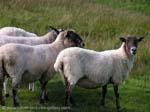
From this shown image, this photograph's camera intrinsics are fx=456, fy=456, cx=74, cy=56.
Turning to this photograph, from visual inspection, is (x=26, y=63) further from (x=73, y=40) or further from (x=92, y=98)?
(x=92, y=98)

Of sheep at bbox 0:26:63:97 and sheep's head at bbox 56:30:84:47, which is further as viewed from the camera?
sheep at bbox 0:26:63:97

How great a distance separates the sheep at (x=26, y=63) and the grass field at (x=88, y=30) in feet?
2.20

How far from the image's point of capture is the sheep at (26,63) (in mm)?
10930

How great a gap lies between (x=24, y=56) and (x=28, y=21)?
11.1 m

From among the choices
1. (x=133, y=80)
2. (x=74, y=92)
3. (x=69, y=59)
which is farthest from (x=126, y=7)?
(x=69, y=59)

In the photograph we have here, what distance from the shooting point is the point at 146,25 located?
963 inches

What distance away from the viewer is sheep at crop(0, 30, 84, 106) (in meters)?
10.9

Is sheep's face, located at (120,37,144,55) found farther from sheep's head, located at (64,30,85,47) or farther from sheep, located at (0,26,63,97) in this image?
sheep, located at (0,26,63,97)

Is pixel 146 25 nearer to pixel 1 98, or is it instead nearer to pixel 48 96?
pixel 48 96

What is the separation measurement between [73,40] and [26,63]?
1.87m

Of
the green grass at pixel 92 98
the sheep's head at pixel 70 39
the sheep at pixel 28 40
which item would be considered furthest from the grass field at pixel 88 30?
the sheep's head at pixel 70 39

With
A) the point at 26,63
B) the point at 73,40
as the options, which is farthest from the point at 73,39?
the point at 26,63

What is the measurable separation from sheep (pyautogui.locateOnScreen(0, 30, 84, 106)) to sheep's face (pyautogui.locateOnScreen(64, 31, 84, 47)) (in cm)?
9

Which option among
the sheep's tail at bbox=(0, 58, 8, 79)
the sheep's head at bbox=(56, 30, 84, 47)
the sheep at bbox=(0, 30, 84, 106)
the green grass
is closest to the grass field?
the green grass
